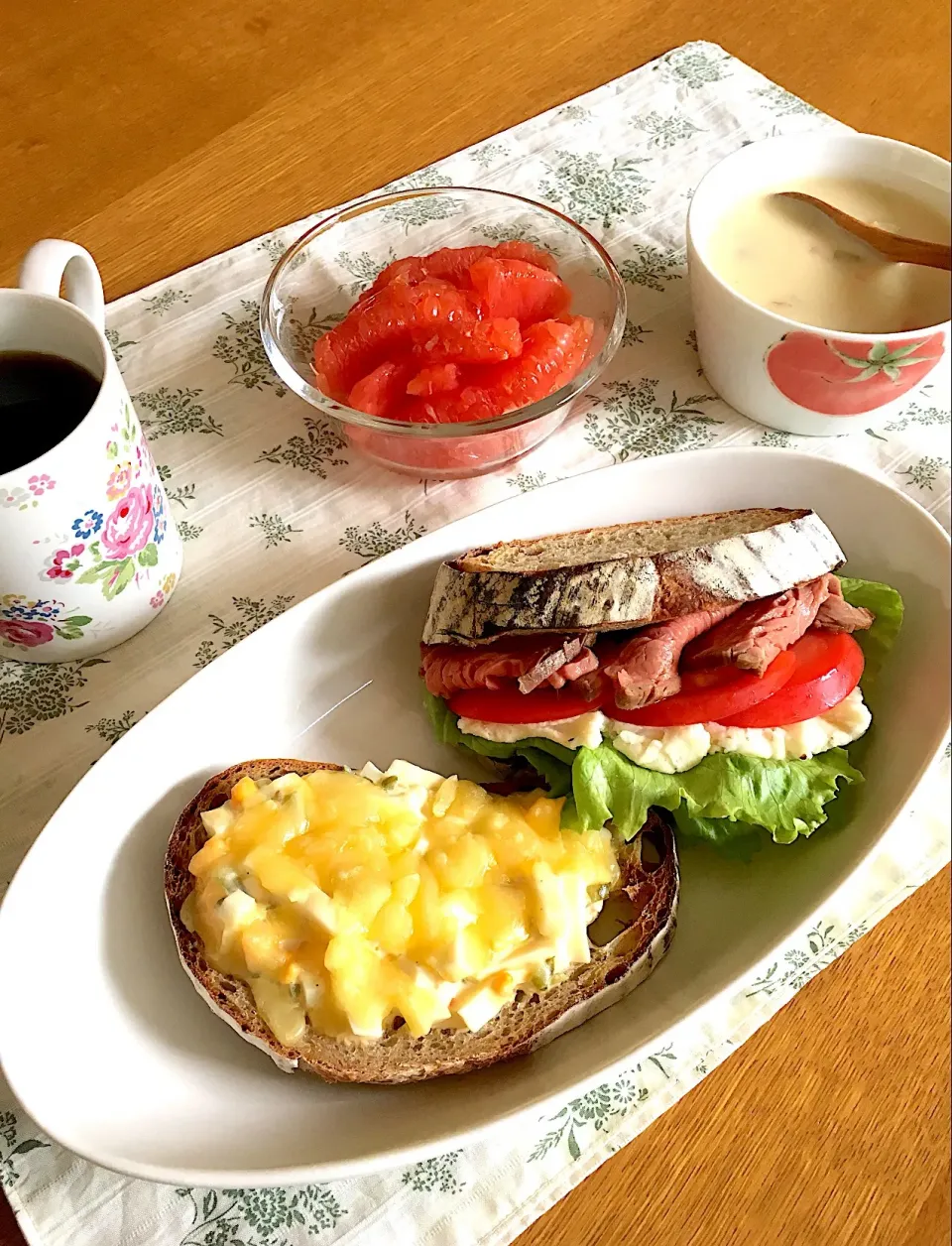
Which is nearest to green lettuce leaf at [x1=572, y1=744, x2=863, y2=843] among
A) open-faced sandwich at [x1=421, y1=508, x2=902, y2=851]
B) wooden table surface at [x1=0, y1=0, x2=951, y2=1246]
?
open-faced sandwich at [x1=421, y1=508, x2=902, y2=851]

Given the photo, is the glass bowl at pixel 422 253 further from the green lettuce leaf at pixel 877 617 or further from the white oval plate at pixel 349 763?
the green lettuce leaf at pixel 877 617

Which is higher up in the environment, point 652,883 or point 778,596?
point 778,596

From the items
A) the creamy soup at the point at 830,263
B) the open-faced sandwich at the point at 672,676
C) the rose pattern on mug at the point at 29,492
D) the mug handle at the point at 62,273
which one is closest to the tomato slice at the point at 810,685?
the open-faced sandwich at the point at 672,676

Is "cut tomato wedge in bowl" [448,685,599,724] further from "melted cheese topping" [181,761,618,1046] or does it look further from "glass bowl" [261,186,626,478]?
"glass bowl" [261,186,626,478]

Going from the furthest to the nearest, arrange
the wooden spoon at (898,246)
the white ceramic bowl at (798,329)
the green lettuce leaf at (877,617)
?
the wooden spoon at (898,246) < the white ceramic bowl at (798,329) < the green lettuce leaf at (877,617)

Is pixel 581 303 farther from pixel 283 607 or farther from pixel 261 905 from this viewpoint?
pixel 261 905

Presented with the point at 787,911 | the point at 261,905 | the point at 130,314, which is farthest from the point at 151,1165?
the point at 130,314
